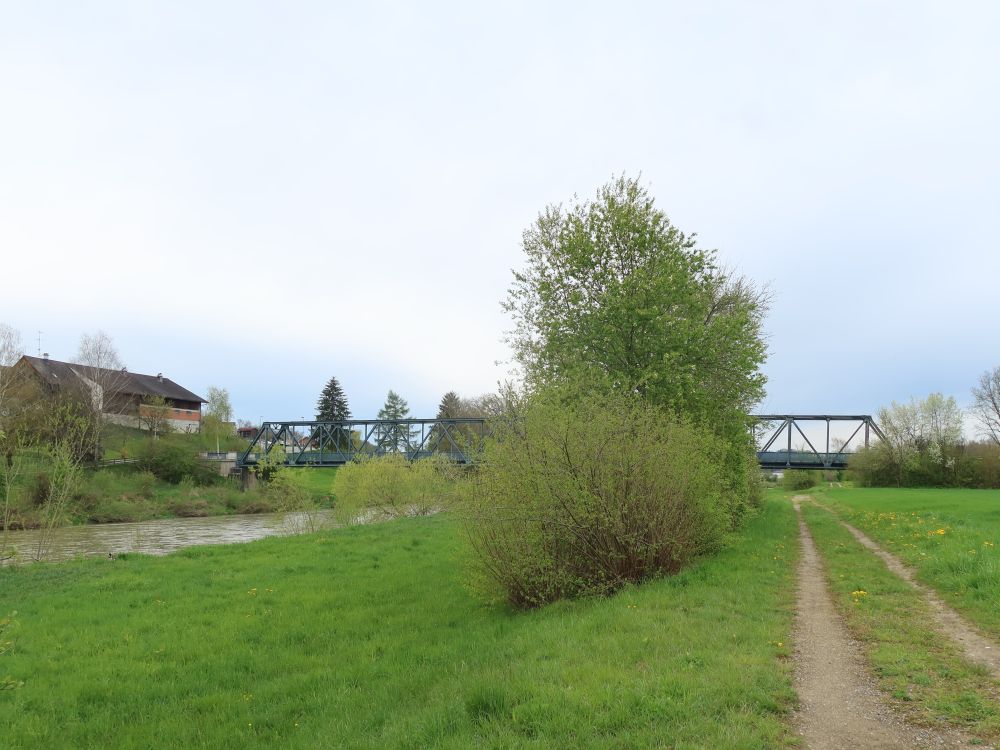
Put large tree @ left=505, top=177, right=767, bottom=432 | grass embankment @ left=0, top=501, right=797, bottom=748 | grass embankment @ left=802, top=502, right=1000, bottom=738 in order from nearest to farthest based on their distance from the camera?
grass embankment @ left=802, top=502, right=1000, bottom=738
grass embankment @ left=0, top=501, right=797, bottom=748
large tree @ left=505, top=177, right=767, bottom=432

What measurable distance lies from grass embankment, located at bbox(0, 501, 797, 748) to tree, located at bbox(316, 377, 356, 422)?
88947mm

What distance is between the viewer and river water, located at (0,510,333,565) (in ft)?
80.9

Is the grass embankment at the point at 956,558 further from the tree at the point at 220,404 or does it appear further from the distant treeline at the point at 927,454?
the tree at the point at 220,404

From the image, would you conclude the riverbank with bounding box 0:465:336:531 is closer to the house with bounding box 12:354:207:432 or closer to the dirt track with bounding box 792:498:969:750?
the house with bounding box 12:354:207:432

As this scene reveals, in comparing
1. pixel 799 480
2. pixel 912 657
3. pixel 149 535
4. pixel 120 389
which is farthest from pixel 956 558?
pixel 799 480

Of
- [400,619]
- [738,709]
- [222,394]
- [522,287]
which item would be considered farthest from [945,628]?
[222,394]

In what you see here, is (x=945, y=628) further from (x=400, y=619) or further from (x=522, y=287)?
(x=522, y=287)

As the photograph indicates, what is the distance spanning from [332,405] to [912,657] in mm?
100673

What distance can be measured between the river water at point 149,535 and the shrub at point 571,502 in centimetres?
1798

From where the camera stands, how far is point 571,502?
10.4m

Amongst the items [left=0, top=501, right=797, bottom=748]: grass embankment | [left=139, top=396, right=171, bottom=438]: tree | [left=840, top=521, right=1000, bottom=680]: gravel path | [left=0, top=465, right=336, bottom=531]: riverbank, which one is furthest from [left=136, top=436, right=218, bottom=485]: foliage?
[left=840, top=521, right=1000, bottom=680]: gravel path

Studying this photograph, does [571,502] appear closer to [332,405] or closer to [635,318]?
[635,318]

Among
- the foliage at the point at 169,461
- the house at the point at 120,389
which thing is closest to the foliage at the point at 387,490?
the foliage at the point at 169,461

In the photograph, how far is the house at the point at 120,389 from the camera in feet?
207
